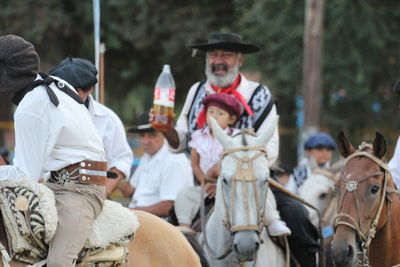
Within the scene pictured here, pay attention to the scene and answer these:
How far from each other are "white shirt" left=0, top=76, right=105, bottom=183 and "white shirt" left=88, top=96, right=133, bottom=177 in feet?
8.77

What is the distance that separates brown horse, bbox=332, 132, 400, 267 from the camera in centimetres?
693

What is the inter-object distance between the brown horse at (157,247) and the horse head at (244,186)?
2.33ft

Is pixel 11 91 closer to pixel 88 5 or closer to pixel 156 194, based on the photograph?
pixel 156 194

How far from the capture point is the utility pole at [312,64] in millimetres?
19156

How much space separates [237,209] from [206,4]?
17.5m

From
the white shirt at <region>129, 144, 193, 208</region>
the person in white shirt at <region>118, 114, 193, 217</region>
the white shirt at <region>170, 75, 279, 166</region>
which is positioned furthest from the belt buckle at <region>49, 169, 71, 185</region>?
the white shirt at <region>129, 144, 193, 208</region>

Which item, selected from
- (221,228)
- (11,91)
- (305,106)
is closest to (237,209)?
(221,228)

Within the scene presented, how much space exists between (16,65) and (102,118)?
2.93 metres

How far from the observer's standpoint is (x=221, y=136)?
7.25m

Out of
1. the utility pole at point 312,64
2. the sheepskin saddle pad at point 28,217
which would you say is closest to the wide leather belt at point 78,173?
the sheepskin saddle pad at point 28,217

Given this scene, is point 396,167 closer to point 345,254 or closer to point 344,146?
point 344,146

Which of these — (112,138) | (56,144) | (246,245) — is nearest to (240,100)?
(112,138)

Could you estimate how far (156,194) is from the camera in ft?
31.9

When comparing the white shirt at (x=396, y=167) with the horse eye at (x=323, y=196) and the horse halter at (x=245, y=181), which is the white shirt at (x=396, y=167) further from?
the horse eye at (x=323, y=196)
